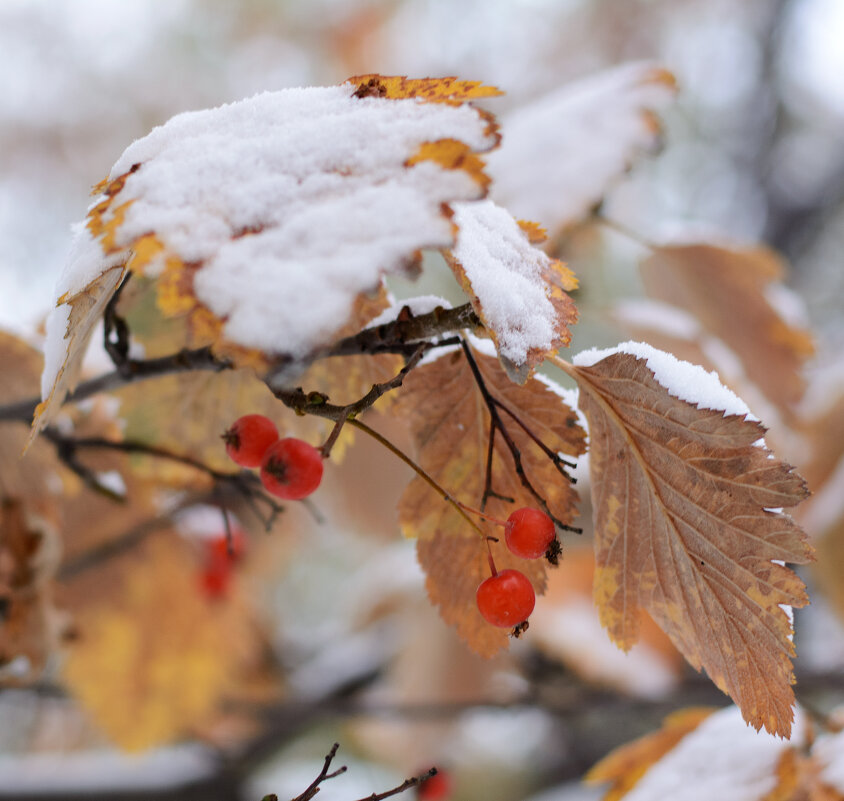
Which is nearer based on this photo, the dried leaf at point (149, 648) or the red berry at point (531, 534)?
the red berry at point (531, 534)

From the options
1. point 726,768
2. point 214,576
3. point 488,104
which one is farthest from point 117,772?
point 488,104

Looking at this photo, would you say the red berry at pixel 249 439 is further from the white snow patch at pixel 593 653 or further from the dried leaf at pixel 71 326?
the white snow patch at pixel 593 653

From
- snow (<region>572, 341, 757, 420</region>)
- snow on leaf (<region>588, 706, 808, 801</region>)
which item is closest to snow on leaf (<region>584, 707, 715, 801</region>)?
snow on leaf (<region>588, 706, 808, 801</region>)

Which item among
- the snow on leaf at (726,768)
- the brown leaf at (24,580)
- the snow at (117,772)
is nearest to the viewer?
the snow on leaf at (726,768)

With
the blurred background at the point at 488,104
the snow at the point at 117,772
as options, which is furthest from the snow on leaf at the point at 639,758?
the blurred background at the point at 488,104

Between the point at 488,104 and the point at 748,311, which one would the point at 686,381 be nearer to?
the point at 748,311

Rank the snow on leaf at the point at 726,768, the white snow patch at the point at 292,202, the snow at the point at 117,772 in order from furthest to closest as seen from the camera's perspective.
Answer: the snow at the point at 117,772, the snow on leaf at the point at 726,768, the white snow patch at the point at 292,202

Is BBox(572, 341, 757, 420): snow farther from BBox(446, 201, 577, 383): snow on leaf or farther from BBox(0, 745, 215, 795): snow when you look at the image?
BBox(0, 745, 215, 795): snow
